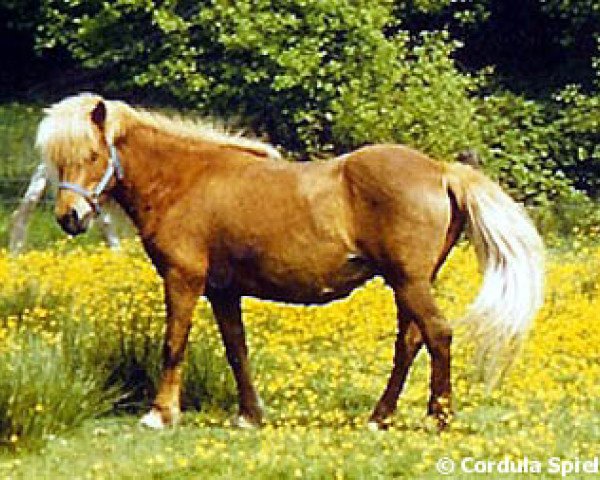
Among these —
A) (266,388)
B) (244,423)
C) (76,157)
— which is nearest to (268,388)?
(266,388)

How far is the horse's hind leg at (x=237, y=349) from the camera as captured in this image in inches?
337

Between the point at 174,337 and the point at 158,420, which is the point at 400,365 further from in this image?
the point at 158,420

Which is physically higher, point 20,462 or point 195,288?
point 195,288

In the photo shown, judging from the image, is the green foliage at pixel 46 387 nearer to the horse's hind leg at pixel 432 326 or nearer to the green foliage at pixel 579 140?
the horse's hind leg at pixel 432 326

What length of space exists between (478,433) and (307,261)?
1.27m

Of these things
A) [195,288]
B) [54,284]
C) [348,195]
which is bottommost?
[54,284]

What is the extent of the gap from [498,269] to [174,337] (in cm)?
177

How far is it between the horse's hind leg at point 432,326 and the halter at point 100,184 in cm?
169

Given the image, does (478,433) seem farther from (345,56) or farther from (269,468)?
(345,56)

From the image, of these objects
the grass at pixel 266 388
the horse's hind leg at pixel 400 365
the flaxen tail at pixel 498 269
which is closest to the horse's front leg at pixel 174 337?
the grass at pixel 266 388

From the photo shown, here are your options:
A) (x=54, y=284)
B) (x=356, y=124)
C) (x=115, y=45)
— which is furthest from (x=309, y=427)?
(x=115, y=45)

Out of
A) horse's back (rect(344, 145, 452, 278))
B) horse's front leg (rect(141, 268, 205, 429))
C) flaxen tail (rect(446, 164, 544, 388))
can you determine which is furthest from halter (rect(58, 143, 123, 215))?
flaxen tail (rect(446, 164, 544, 388))

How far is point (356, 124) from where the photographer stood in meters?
16.8

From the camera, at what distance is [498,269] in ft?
26.9
